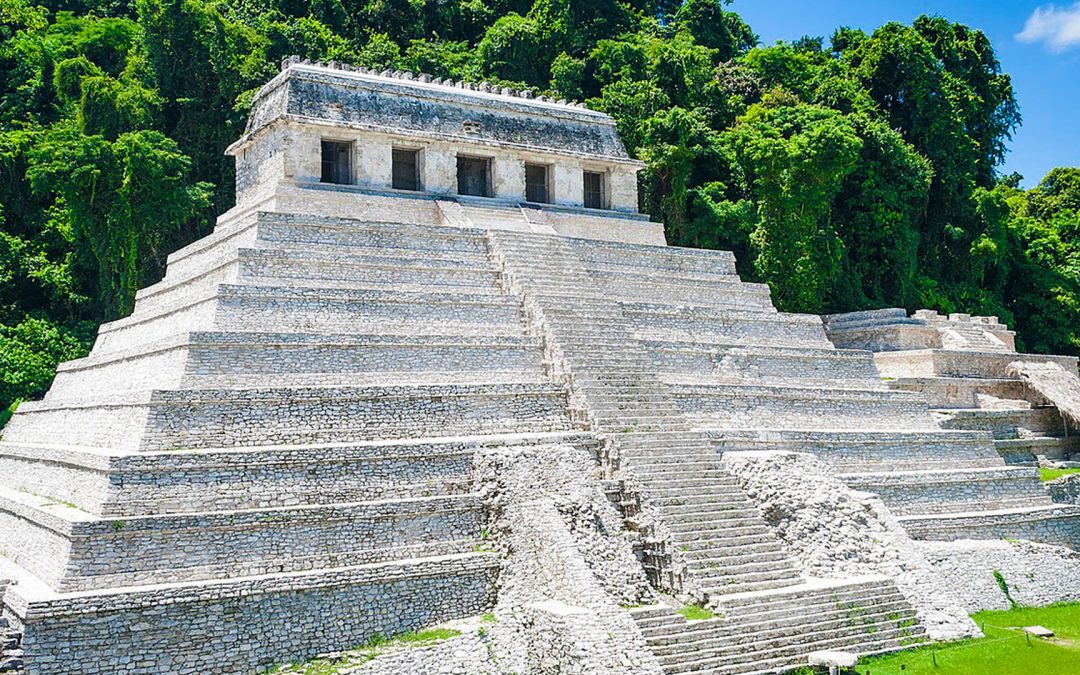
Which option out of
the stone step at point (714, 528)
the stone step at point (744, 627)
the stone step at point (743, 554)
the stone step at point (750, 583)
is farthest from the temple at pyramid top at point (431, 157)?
the stone step at point (744, 627)

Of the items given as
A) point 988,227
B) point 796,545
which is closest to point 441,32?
point 988,227

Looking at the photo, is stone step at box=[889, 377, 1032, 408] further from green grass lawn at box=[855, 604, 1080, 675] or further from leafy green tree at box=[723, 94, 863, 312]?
green grass lawn at box=[855, 604, 1080, 675]

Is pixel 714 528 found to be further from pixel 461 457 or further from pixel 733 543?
pixel 461 457

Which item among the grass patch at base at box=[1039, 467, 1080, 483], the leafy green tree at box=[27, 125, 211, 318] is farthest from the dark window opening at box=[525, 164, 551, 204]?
the grass patch at base at box=[1039, 467, 1080, 483]

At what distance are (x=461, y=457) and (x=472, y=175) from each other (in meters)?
11.4

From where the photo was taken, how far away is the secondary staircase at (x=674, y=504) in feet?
47.6

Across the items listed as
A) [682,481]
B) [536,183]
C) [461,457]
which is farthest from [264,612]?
[536,183]

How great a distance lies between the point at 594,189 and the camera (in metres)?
27.3

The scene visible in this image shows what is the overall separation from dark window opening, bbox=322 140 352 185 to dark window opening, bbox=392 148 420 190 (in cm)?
116

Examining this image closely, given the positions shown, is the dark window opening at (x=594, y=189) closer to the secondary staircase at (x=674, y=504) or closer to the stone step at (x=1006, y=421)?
the secondary staircase at (x=674, y=504)

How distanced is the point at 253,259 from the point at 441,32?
100 ft

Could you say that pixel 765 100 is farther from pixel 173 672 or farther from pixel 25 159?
pixel 173 672

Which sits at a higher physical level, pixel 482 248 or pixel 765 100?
pixel 765 100

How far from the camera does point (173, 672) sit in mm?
13047
